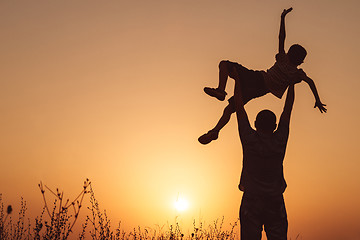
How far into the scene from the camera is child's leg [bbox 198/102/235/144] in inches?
254

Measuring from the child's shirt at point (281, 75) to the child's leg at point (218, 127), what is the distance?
65cm

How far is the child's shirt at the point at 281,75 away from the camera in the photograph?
638 centimetres

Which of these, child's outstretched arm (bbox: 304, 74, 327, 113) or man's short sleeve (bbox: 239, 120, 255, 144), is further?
child's outstretched arm (bbox: 304, 74, 327, 113)

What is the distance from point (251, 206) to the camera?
13.5ft

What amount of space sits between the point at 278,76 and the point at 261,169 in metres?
2.62

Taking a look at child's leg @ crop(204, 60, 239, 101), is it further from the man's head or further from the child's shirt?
the man's head

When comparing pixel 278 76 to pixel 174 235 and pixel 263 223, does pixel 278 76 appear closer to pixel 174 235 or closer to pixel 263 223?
pixel 263 223

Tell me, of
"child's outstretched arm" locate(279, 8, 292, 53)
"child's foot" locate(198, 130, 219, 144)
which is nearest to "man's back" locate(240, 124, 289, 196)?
"child's foot" locate(198, 130, 219, 144)

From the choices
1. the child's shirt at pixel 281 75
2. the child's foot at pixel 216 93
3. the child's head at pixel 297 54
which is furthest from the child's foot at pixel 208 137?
the child's head at pixel 297 54

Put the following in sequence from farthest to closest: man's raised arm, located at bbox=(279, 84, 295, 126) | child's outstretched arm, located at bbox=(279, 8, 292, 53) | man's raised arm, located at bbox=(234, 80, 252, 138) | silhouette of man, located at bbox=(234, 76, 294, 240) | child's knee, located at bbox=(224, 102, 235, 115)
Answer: child's knee, located at bbox=(224, 102, 235, 115) → child's outstretched arm, located at bbox=(279, 8, 292, 53) → man's raised arm, located at bbox=(279, 84, 295, 126) → man's raised arm, located at bbox=(234, 80, 252, 138) → silhouette of man, located at bbox=(234, 76, 294, 240)

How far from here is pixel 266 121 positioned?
4242 mm

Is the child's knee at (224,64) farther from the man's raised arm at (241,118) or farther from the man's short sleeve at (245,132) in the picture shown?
the man's short sleeve at (245,132)


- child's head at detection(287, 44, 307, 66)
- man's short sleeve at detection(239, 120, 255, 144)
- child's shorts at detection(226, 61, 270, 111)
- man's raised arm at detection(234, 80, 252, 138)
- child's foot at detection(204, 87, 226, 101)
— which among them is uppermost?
child's head at detection(287, 44, 307, 66)

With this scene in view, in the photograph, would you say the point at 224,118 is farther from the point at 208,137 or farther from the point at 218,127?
the point at 208,137
